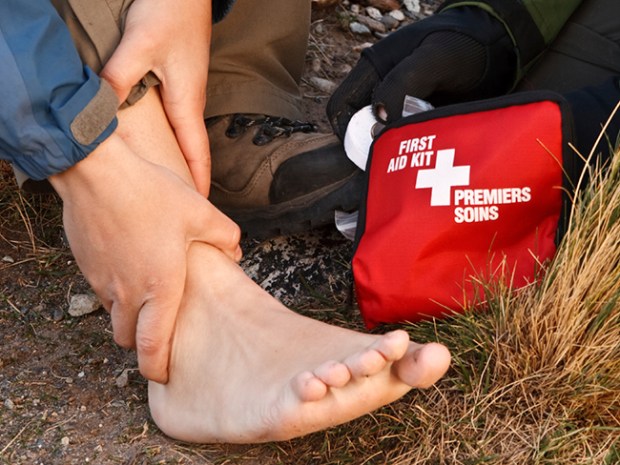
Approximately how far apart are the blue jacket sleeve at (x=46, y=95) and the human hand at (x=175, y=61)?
0.09 metres

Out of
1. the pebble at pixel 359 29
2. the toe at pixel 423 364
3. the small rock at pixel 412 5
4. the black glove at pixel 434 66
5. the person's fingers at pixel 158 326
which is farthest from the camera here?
the small rock at pixel 412 5

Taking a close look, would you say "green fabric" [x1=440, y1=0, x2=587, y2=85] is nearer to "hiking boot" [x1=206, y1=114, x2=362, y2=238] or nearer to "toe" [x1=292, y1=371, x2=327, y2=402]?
"hiking boot" [x1=206, y1=114, x2=362, y2=238]

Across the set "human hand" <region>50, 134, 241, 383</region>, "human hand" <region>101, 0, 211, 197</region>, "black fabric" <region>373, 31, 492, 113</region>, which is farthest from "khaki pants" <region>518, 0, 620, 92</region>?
"human hand" <region>50, 134, 241, 383</region>

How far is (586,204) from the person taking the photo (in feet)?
4.61

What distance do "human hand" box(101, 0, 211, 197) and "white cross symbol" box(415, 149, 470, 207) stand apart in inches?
15.6

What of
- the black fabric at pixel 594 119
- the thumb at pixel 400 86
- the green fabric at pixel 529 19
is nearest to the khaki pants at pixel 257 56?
the thumb at pixel 400 86

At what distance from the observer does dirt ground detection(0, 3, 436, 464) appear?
4.60ft

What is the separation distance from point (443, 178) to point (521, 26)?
1.63ft

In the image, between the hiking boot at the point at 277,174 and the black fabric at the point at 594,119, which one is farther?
the hiking boot at the point at 277,174

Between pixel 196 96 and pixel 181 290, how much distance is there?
1.16ft

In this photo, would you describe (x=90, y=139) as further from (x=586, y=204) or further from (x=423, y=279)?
(x=586, y=204)

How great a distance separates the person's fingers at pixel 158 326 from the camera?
1387mm

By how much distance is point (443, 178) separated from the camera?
1.48 m

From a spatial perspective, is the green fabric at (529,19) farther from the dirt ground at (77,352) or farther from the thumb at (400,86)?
the dirt ground at (77,352)
